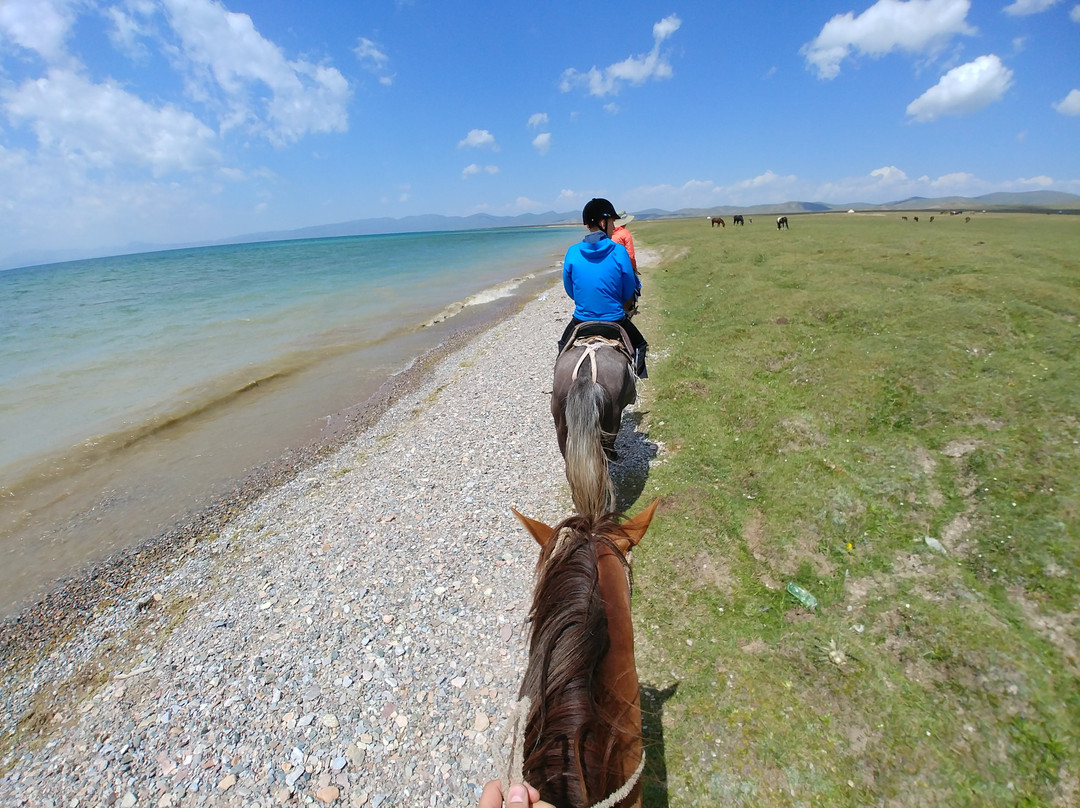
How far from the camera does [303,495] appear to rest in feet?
26.8

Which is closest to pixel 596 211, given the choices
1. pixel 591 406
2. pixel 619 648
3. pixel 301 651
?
pixel 591 406

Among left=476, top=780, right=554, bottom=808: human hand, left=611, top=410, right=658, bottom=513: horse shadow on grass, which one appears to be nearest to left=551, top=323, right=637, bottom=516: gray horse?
left=611, top=410, right=658, bottom=513: horse shadow on grass

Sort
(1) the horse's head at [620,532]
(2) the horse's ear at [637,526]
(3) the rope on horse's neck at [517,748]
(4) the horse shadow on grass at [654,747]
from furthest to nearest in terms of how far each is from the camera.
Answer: (4) the horse shadow on grass at [654,747] < (2) the horse's ear at [637,526] < (1) the horse's head at [620,532] < (3) the rope on horse's neck at [517,748]

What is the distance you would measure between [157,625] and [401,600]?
3.14 metres

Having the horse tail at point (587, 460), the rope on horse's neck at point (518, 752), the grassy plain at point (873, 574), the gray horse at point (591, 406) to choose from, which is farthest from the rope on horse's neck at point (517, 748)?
the horse tail at point (587, 460)

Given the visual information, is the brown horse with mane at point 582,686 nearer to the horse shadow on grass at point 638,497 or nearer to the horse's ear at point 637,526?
the horse's ear at point 637,526

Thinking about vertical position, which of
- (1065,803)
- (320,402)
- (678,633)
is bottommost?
(320,402)

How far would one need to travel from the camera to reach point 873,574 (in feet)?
14.3

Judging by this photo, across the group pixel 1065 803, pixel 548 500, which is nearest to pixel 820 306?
pixel 548 500

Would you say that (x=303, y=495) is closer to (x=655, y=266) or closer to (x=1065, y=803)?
(x=1065, y=803)

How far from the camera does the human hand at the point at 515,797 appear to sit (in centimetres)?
152

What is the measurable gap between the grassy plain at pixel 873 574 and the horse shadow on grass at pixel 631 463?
0.55ft

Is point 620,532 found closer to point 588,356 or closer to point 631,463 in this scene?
point 588,356

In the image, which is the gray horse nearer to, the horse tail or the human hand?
the horse tail
